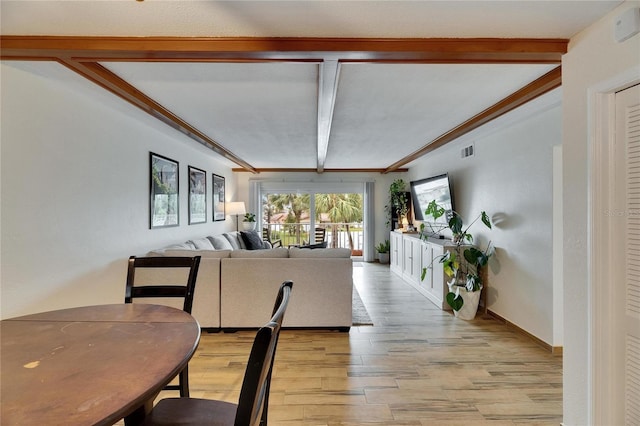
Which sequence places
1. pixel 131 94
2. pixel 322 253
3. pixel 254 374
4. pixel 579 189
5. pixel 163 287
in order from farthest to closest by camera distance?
pixel 322 253
pixel 131 94
pixel 163 287
pixel 579 189
pixel 254 374

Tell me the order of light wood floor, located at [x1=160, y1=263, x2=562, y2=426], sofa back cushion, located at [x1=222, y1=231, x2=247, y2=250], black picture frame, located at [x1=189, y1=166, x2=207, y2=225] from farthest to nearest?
sofa back cushion, located at [x1=222, y1=231, x2=247, y2=250]
black picture frame, located at [x1=189, y1=166, x2=207, y2=225]
light wood floor, located at [x1=160, y1=263, x2=562, y2=426]

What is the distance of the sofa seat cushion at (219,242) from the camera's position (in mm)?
5133

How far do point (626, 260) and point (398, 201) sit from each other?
226 inches

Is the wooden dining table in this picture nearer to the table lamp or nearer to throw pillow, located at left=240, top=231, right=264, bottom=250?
throw pillow, located at left=240, top=231, right=264, bottom=250

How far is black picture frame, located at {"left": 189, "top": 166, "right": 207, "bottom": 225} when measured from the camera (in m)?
5.05

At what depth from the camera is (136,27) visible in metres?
1.71

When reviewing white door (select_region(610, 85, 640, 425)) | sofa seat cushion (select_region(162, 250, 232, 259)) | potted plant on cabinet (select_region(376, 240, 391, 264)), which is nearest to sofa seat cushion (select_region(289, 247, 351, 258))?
sofa seat cushion (select_region(162, 250, 232, 259))

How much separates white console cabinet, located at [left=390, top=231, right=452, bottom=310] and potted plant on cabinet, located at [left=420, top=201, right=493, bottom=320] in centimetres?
17

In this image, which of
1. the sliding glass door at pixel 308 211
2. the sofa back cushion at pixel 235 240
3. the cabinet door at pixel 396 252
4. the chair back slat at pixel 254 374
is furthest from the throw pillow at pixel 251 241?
the chair back slat at pixel 254 374

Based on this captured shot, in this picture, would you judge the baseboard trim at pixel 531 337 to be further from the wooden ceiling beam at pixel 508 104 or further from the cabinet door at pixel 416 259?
the wooden ceiling beam at pixel 508 104

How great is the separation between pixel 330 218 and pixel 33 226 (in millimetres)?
6621

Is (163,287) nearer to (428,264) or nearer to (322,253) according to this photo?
(322,253)

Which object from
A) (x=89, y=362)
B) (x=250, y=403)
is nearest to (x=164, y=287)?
(x=89, y=362)

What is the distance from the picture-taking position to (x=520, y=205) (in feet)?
11.0
